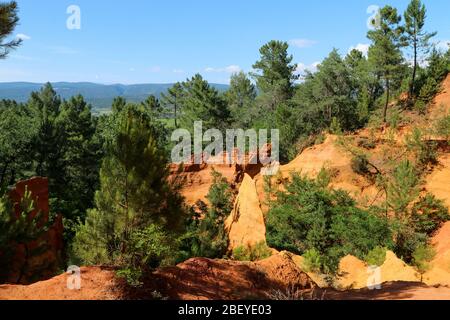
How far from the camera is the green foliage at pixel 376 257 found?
17.0 meters

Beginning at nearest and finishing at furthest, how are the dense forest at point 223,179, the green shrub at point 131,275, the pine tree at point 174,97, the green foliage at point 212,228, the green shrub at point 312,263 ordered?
1. the green shrub at point 131,275
2. the dense forest at point 223,179
3. the green shrub at point 312,263
4. the green foliage at point 212,228
5. the pine tree at point 174,97

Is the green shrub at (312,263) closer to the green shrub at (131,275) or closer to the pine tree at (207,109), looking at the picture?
the green shrub at (131,275)

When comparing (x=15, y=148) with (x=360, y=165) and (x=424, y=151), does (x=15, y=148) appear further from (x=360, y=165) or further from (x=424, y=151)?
(x=424, y=151)

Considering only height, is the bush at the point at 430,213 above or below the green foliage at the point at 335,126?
below

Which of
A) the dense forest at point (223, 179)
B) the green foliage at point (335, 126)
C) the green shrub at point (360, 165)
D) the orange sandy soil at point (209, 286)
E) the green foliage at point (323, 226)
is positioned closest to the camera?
the orange sandy soil at point (209, 286)

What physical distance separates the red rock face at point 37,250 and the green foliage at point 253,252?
7.86 meters

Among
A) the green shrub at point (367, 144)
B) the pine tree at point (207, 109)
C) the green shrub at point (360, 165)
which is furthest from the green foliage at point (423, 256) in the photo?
Result: the pine tree at point (207, 109)

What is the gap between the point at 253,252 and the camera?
16.5 metres

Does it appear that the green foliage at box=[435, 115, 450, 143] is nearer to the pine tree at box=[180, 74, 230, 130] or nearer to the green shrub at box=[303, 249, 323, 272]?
the green shrub at box=[303, 249, 323, 272]

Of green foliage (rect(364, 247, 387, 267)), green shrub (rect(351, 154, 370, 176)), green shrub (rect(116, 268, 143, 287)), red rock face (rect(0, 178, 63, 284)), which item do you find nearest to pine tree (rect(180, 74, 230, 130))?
green shrub (rect(351, 154, 370, 176))

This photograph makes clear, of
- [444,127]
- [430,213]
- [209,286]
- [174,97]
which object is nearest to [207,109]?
[444,127]

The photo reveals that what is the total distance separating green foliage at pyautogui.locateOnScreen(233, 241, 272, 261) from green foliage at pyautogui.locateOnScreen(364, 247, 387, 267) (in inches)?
195

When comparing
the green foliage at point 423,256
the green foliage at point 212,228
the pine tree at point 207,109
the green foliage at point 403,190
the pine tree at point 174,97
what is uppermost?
the pine tree at point 174,97
